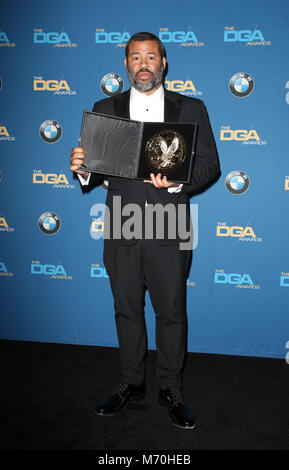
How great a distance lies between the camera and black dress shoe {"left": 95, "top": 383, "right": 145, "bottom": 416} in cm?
188

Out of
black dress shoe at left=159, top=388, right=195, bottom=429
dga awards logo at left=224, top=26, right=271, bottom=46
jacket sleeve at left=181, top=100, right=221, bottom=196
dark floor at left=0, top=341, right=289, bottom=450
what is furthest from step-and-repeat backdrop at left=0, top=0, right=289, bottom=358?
black dress shoe at left=159, top=388, right=195, bottom=429

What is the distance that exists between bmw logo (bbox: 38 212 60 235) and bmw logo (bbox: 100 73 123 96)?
0.99 m

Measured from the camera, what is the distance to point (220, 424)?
6.01ft

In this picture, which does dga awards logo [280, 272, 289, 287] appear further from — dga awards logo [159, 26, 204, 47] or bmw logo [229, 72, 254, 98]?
dga awards logo [159, 26, 204, 47]

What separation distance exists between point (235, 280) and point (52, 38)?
2.21 meters

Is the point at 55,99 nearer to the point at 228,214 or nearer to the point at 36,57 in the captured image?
the point at 36,57

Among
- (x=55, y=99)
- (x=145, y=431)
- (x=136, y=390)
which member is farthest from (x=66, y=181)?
(x=145, y=431)

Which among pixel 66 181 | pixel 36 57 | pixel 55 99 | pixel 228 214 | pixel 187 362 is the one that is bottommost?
pixel 187 362

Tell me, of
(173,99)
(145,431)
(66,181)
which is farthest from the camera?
(66,181)

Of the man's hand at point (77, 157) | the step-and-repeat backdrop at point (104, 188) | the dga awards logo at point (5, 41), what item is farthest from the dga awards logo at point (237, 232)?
the dga awards logo at point (5, 41)

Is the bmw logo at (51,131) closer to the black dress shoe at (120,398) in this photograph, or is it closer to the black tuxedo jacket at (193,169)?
the black tuxedo jacket at (193,169)

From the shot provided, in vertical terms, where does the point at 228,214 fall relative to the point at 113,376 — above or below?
above

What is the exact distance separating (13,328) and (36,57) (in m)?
2.08

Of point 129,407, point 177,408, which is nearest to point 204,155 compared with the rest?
point 177,408
